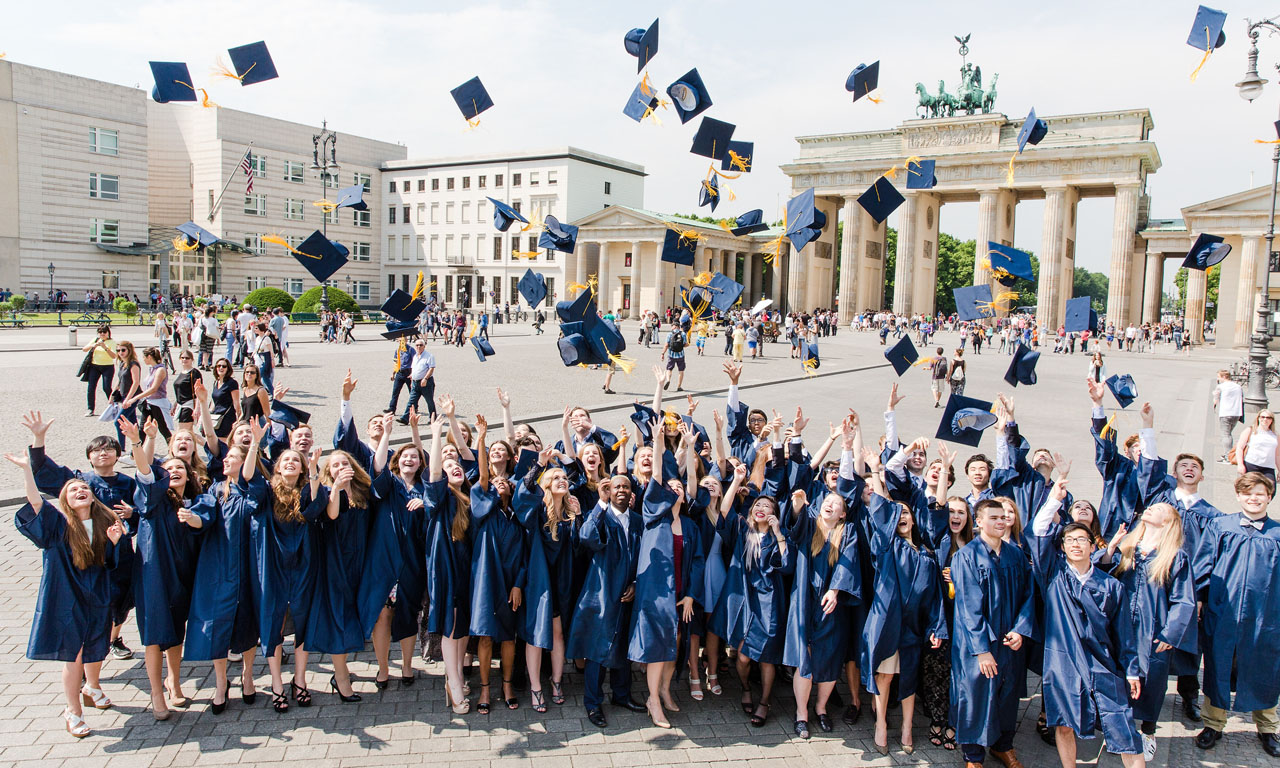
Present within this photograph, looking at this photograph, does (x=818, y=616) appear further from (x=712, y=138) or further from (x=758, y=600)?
(x=712, y=138)

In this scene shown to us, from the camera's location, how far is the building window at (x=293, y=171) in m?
67.8

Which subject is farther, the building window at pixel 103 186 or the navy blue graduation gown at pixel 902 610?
the building window at pixel 103 186

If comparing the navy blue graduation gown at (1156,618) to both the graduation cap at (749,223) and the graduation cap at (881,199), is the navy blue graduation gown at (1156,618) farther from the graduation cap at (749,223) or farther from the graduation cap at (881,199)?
the graduation cap at (749,223)

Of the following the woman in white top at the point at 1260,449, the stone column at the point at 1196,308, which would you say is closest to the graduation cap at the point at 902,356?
the woman in white top at the point at 1260,449

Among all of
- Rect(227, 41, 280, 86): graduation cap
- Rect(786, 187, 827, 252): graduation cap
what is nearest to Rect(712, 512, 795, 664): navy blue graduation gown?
Rect(786, 187, 827, 252): graduation cap

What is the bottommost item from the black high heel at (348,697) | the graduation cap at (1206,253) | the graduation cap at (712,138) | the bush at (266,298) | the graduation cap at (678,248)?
the black high heel at (348,697)

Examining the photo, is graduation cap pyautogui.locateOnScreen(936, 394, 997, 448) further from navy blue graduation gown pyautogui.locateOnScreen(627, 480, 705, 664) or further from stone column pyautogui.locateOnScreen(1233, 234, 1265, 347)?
stone column pyautogui.locateOnScreen(1233, 234, 1265, 347)

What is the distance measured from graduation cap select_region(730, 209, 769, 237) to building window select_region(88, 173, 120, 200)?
56565mm

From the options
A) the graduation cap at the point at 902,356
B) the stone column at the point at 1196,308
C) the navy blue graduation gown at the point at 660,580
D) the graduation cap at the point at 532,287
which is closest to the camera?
the navy blue graduation gown at the point at 660,580

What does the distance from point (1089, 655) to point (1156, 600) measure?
609mm

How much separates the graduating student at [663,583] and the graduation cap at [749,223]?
30.0ft

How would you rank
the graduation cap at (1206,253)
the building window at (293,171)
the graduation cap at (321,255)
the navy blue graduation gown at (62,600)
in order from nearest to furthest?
the navy blue graduation gown at (62,600), the graduation cap at (321,255), the graduation cap at (1206,253), the building window at (293,171)

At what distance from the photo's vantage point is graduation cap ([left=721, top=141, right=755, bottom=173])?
13797mm

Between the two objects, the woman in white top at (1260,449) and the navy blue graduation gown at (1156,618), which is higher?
the woman in white top at (1260,449)
